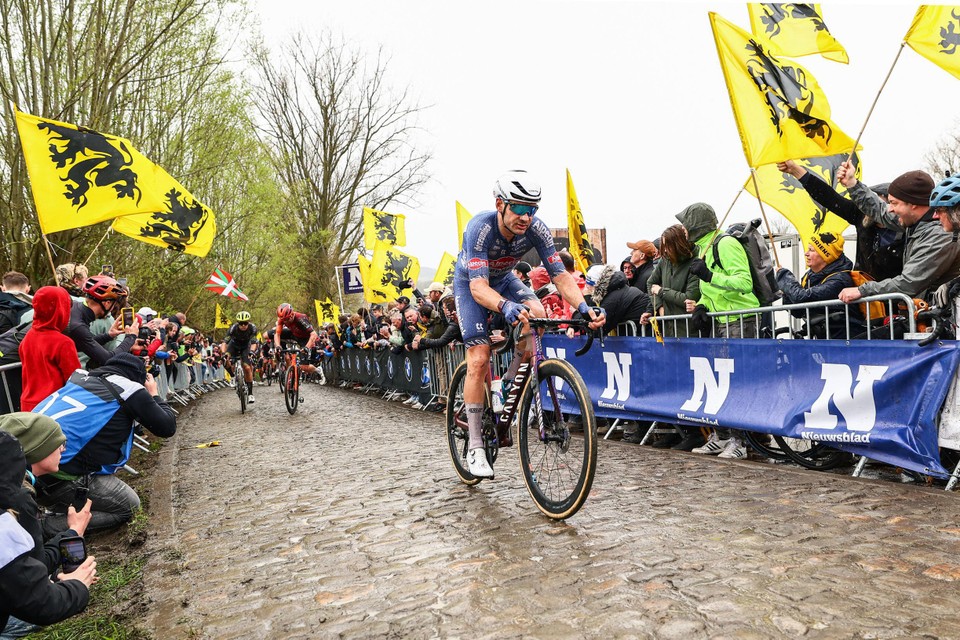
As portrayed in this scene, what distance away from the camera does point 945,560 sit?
3.73 metres

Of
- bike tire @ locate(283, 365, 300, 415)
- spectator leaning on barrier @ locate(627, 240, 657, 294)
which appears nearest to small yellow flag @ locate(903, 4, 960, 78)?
spectator leaning on barrier @ locate(627, 240, 657, 294)

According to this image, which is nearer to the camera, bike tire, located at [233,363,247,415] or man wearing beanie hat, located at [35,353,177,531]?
man wearing beanie hat, located at [35,353,177,531]

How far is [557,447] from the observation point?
15.9ft

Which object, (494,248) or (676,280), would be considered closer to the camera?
(494,248)

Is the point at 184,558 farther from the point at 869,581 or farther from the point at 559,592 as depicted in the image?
the point at 869,581

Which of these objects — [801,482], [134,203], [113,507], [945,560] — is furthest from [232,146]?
[945,560]

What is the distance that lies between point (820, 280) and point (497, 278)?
3.09 metres

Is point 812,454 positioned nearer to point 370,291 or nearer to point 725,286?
point 725,286

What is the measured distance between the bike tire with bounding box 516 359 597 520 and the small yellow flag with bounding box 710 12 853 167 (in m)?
4.00

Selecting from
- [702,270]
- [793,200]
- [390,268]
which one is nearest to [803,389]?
[702,270]

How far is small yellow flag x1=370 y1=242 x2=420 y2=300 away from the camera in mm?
21891

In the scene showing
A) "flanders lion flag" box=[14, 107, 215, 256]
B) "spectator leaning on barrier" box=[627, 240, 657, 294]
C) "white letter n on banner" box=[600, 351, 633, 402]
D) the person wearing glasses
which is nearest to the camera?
"white letter n on banner" box=[600, 351, 633, 402]

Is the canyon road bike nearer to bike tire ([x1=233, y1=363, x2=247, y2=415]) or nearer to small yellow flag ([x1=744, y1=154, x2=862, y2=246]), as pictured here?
small yellow flag ([x1=744, y1=154, x2=862, y2=246])

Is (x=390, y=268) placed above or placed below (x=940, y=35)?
below
